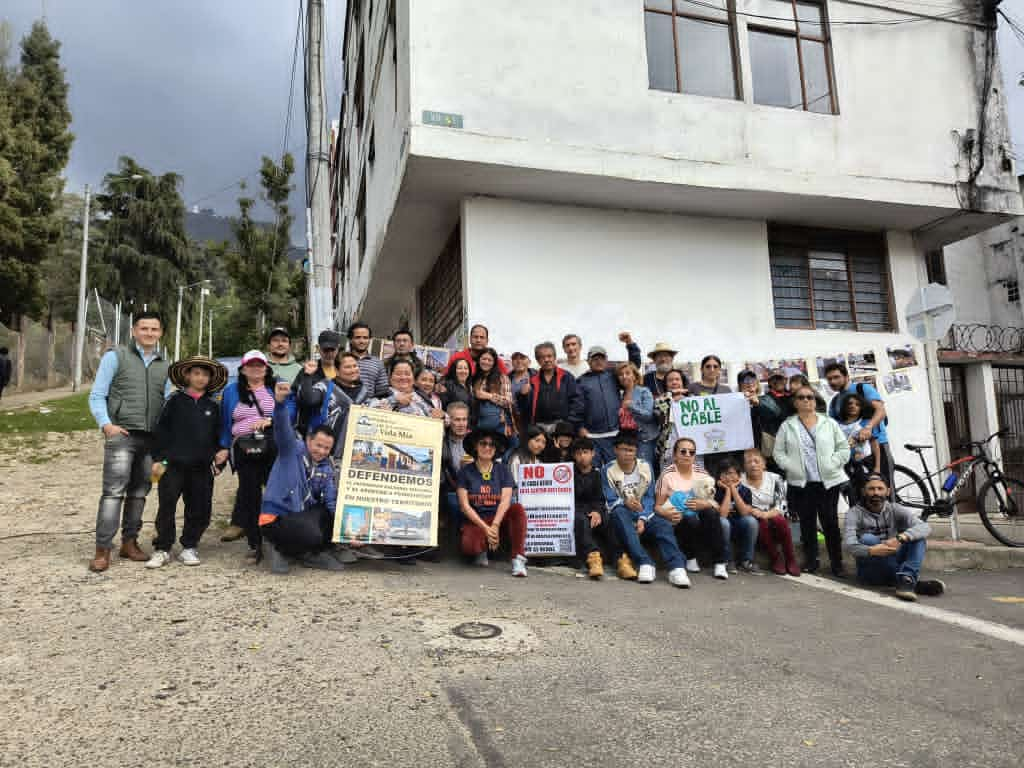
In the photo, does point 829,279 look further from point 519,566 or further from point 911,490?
point 519,566

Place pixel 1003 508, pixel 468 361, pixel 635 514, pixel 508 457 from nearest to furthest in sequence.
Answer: pixel 635 514
pixel 508 457
pixel 468 361
pixel 1003 508

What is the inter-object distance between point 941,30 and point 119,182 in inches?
1977

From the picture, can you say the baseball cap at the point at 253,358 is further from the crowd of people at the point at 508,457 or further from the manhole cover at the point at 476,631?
the manhole cover at the point at 476,631

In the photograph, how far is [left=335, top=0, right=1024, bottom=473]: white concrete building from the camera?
9773 millimetres

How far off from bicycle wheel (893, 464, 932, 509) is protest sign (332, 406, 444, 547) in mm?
5153

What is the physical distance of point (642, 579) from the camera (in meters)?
6.27

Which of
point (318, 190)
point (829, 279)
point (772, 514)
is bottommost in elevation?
point (772, 514)

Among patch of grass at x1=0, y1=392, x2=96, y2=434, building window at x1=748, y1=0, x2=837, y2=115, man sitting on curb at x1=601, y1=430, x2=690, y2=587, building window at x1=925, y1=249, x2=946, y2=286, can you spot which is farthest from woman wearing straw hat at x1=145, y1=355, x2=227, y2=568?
building window at x1=925, y1=249, x2=946, y2=286

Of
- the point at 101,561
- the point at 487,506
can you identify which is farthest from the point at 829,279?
the point at 101,561

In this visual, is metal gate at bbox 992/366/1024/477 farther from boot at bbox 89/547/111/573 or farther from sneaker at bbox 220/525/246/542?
boot at bbox 89/547/111/573

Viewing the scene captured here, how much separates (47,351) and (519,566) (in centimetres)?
2769

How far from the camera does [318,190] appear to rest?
41.8 feet

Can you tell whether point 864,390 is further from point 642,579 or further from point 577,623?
point 577,623

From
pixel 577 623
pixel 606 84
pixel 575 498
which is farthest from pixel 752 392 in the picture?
pixel 606 84
